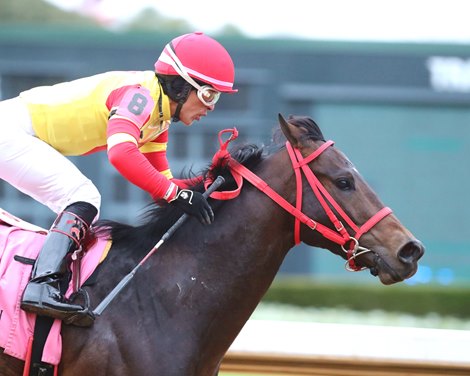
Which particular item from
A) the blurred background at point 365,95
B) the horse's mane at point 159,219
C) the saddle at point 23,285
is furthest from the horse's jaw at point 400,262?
the blurred background at point 365,95

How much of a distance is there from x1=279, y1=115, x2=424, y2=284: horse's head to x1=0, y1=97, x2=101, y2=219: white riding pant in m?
0.89

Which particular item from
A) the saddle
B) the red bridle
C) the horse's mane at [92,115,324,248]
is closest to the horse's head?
the red bridle

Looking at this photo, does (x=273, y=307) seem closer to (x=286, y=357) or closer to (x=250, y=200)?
(x=286, y=357)

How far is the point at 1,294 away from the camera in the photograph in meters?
3.57

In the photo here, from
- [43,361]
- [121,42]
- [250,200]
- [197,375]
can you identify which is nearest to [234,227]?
[250,200]

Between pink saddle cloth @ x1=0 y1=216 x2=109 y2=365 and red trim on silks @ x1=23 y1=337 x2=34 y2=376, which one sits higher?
pink saddle cloth @ x1=0 y1=216 x2=109 y2=365

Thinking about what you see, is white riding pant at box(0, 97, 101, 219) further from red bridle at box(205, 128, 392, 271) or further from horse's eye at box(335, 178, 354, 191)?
horse's eye at box(335, 178, 354, 191)

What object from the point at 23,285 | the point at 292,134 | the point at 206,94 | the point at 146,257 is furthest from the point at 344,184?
the point at 23,285

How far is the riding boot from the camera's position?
3.49 m

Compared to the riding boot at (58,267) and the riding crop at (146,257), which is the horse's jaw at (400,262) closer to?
the riding crop at (146,257)

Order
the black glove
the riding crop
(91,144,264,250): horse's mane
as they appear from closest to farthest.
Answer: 1. the riding crop
2. the black glove
3. (91,144,264,250): horse's mane

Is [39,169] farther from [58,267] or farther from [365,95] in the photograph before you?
[365,95]

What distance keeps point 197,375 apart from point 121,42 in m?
10.6

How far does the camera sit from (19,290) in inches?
141
